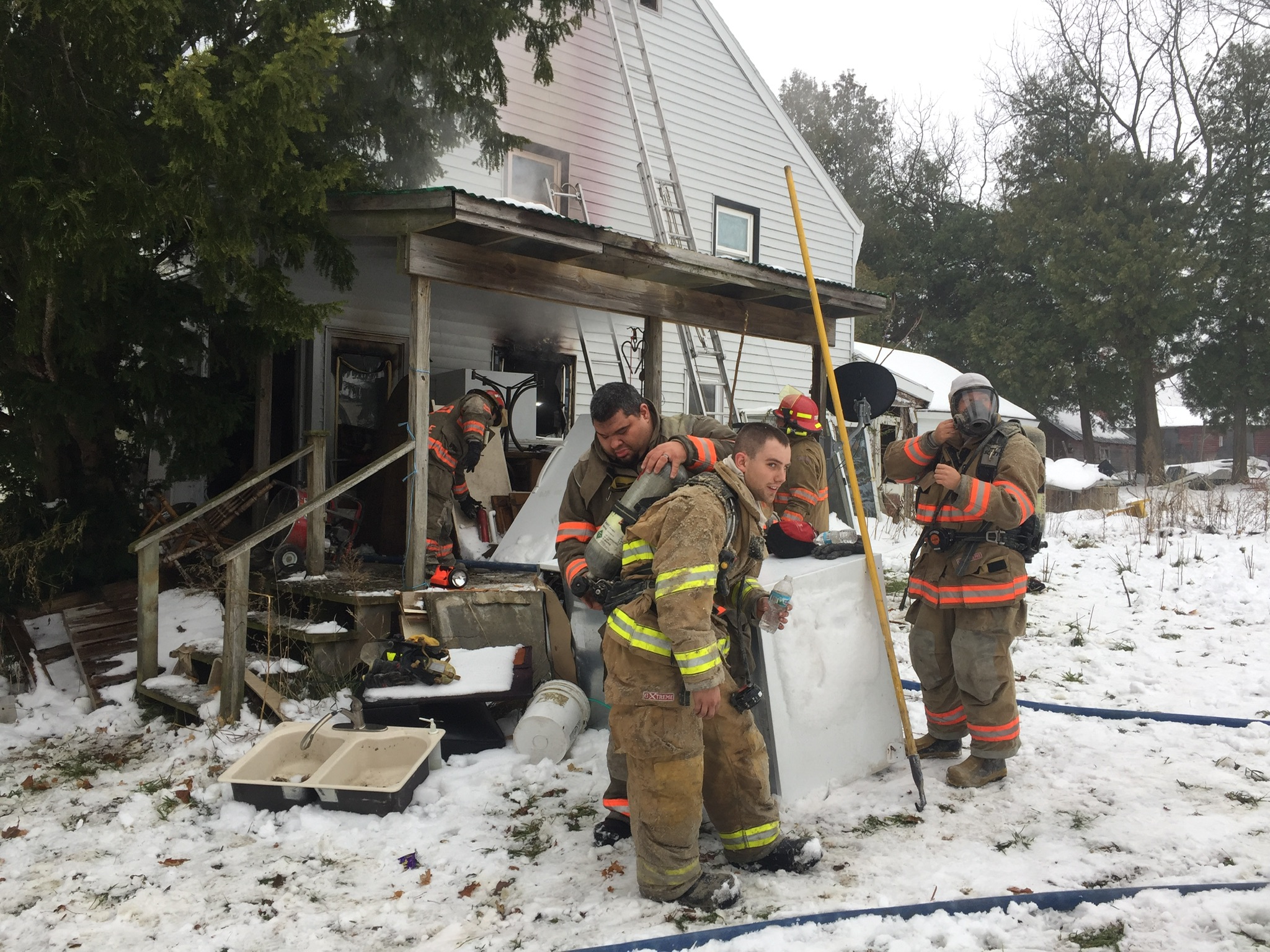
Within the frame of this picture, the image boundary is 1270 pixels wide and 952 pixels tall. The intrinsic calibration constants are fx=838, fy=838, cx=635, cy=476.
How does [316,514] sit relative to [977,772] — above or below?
above

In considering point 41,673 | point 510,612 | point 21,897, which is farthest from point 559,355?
point 21,897

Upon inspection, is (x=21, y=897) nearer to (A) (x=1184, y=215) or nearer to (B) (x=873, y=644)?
(B) (x=873, y=644)

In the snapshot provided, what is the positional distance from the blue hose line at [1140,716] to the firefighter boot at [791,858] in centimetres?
169

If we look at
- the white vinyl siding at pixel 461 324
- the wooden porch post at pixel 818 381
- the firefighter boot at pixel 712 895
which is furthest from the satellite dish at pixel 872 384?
the firefighter boot at pixel 712 895

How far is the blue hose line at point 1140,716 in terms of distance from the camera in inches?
197

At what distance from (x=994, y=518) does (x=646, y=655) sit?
6.76 feet

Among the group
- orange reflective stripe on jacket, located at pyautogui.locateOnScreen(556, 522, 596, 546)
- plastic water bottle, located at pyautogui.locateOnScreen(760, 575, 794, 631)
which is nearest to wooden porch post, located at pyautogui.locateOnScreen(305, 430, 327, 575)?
orange reflective stripe on jacket, located at pyautogui.locateOnScreen(556, 522, 596, 546)

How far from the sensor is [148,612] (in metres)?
5.48

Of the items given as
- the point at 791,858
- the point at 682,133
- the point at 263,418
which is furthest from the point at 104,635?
the point at 682,133

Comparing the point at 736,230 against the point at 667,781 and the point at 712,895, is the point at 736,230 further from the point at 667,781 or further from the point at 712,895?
the point at 712,895

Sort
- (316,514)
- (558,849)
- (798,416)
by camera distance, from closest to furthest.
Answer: (558,849), (798,416), (316,514)

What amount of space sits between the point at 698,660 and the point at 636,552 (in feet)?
1.95

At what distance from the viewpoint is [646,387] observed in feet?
26.5

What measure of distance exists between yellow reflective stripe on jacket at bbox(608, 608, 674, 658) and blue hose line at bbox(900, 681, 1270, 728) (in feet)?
7.78
